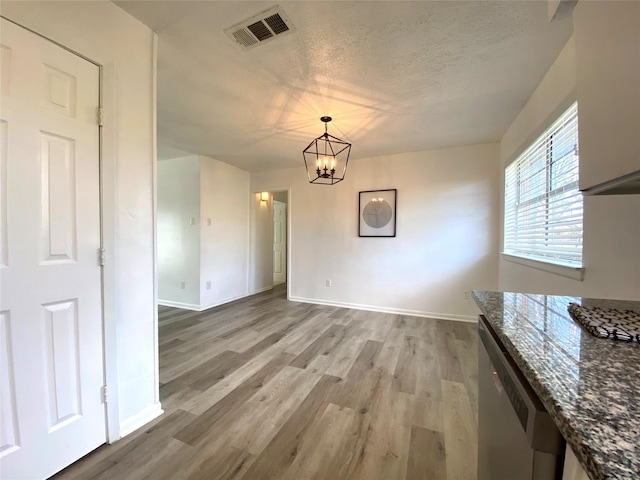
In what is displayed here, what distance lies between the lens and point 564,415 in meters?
0.40

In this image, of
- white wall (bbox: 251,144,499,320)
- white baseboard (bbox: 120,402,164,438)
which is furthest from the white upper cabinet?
white wall (bbox: 251,144,499,320)

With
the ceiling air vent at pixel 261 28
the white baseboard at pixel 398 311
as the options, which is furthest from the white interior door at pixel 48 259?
the white baseboard at pixel 398 311

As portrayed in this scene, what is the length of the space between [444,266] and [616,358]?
3310 mm

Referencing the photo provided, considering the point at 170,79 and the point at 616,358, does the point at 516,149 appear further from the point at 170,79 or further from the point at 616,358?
the point at 170,79

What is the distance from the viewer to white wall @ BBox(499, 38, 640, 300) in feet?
3.81

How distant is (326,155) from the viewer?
2.69 m

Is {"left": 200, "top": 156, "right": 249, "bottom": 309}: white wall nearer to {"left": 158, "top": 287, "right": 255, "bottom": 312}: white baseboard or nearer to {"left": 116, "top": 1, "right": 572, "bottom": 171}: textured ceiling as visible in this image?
{"left": 158, "top": 287, "right": 255, "bottom": 312}: white baseboard

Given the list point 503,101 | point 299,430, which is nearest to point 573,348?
point 299,430

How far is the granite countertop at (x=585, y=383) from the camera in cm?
33

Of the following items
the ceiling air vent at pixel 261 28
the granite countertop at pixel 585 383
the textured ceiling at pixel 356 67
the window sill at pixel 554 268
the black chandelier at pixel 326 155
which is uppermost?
the ceiling air vent at pixel 261 28

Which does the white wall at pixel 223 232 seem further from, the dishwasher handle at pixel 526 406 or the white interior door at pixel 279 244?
the dishwasher handle at pixel 526 406

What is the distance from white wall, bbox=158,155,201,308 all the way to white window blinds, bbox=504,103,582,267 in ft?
13.9

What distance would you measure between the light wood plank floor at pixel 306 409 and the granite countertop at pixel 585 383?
1.06 metres

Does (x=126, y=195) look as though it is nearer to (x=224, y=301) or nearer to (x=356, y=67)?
(x=356, y=67)
